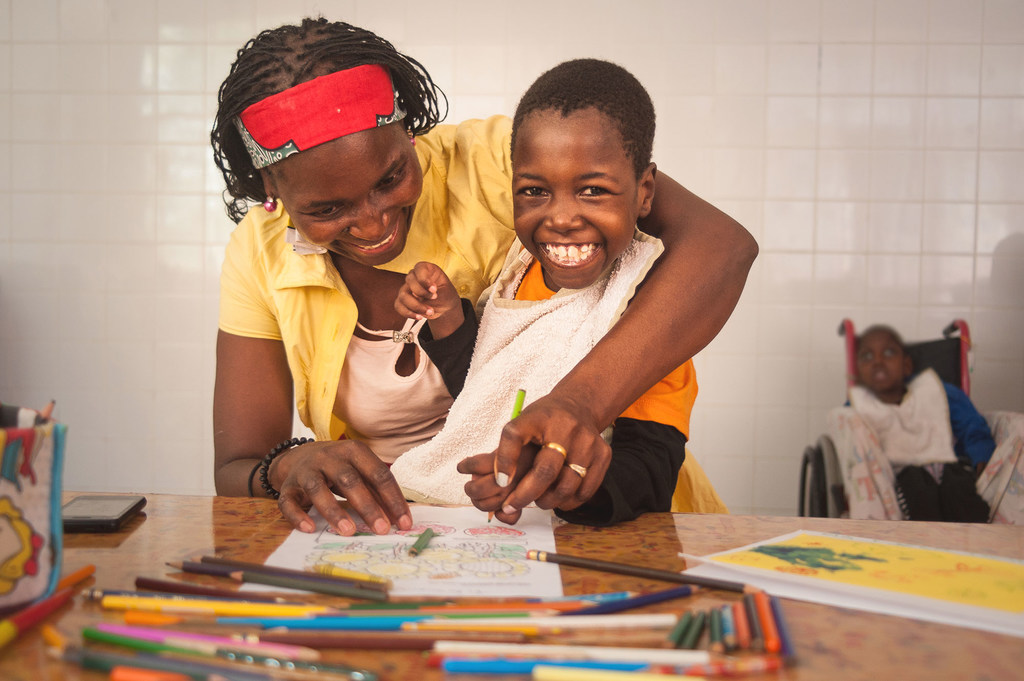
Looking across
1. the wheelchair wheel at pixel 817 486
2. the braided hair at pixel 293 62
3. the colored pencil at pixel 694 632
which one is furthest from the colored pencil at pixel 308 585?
the wheelchair wheel at pixel 817 486

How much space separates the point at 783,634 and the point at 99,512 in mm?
690

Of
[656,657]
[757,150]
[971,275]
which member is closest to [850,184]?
[757,150]

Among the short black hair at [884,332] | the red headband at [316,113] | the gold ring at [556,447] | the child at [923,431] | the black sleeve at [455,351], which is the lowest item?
the child at [923,431]

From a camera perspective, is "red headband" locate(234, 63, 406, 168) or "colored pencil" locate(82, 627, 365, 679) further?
"red headband" locate(234, 63, 406, 168)

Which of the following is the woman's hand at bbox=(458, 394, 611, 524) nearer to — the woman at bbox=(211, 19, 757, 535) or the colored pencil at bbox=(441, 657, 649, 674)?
the woman at bbox=(211, 19, 757, 535)

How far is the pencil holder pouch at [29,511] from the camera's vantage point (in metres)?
0.55

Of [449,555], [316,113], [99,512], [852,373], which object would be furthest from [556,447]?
[852,373]

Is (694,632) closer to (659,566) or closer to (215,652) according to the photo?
(659,566)

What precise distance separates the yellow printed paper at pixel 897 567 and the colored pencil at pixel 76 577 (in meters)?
0.54

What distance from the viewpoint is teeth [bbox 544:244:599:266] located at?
3.75 ft

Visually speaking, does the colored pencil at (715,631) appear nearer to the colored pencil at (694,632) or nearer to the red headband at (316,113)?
the colored pencil at (694,632)

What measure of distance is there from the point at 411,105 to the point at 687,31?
2.22m

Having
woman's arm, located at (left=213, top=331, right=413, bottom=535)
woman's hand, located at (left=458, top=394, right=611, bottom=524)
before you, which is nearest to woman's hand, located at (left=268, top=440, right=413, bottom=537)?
woman's arm, located at (left=213, top=331, right=413, bottom=535)

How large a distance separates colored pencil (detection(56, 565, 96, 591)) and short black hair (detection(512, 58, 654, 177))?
2.49 feet
